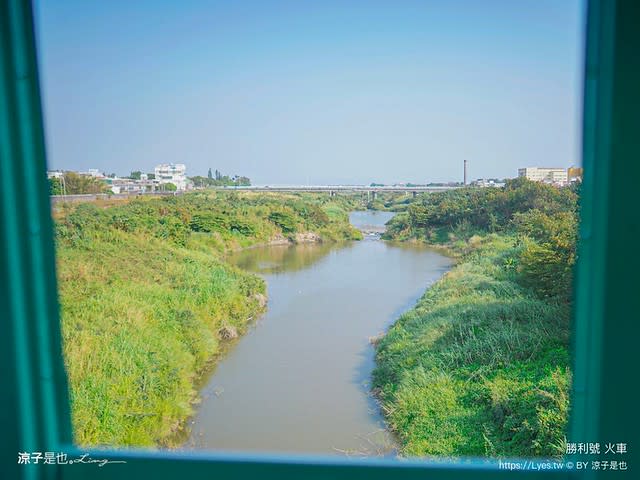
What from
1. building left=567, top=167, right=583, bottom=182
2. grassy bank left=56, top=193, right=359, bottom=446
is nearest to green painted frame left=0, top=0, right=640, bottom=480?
building left=567, top=167, right=583, bottom=182

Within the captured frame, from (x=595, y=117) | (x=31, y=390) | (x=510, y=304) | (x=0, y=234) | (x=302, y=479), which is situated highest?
(x=595, y=117)

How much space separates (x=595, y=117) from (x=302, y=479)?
0.79 metres

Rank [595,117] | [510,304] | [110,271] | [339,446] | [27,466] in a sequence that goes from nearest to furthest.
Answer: [595,117]
[27,466]
[339,446]
[510,304]
[110,271]

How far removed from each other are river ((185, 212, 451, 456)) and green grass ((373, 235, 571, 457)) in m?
0.22

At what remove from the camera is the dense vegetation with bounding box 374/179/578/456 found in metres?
2.47

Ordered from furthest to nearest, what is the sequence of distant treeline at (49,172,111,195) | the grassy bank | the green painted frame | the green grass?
distant treeline at (49,172,111,195), the grassy bank, the green grass, the green painted frame

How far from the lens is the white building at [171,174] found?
11.2 feet

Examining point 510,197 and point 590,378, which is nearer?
point 590,378

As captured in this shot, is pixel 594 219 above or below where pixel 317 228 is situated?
above

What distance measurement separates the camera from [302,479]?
0.87 m

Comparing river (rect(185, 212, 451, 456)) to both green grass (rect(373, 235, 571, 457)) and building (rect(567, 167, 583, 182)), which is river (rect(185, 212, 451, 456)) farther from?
building (rect(567, 167, 583, 182))

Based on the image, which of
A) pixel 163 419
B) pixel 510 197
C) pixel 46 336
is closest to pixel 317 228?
pixel 510 197

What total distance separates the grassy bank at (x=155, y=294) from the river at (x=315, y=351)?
0.62 feet

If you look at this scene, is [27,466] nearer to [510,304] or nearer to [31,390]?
[31,390]
